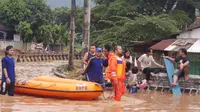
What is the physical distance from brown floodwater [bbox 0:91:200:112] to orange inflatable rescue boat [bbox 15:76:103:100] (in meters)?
0.18

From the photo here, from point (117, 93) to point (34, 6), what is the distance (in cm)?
3681

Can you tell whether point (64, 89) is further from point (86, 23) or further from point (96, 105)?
point (86, 23)

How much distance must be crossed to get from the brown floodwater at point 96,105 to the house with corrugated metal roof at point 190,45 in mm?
3694

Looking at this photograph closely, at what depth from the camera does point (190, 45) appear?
16.9 m

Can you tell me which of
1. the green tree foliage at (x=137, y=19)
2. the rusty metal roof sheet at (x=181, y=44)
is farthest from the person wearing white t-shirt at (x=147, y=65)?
the green tree foliage at (x=137, y=19)

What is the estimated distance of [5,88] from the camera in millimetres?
11484

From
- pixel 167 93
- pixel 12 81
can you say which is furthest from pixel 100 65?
pixel 167 93

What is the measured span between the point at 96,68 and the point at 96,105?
1357mm

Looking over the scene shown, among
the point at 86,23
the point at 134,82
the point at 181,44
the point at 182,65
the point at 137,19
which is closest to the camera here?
the point at 182,65

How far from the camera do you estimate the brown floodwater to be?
32.7ft

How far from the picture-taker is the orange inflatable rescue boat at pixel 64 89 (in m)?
11.4

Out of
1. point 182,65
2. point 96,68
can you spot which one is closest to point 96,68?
point 96,68

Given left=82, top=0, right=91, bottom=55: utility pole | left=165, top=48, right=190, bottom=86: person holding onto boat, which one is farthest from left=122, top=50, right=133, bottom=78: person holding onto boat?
left=82, top=0, right=91, bottom=55: utility pole

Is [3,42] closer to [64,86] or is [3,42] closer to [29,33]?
[29,33]
